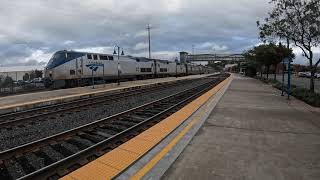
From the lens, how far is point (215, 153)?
247 inches

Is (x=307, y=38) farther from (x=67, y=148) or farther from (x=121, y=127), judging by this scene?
(x=67, y=148)

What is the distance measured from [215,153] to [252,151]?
2.69 ft

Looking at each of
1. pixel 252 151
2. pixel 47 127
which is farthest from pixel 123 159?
pixel 47 127

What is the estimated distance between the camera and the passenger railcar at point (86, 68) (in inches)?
1005

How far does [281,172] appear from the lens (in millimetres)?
5180

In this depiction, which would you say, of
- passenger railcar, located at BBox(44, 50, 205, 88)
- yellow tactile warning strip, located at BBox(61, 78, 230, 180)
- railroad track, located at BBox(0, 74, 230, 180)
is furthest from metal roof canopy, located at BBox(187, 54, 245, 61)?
yellow tactile warning strip, located at BBox(61, 78, 230, 180)

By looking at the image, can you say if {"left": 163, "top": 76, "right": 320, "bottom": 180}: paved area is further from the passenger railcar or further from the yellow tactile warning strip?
the passenger railcar

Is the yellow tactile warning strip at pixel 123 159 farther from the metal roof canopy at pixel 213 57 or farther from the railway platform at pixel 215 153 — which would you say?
the metal roof canopy at pixel 213 57

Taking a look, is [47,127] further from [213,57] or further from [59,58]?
[213,57]

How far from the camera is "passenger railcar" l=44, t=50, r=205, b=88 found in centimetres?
2552

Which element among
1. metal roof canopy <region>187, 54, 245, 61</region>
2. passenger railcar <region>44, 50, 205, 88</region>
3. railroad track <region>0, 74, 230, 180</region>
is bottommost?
railroad track <region>0, 74, 230, 180</region>

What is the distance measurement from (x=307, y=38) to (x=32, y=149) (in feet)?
59.7

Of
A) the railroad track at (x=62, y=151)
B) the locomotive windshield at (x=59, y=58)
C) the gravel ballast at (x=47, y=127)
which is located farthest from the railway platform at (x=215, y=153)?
the locomotive windshield at (x=59, y=58)

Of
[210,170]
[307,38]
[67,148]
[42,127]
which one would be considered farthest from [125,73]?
[210,170]
